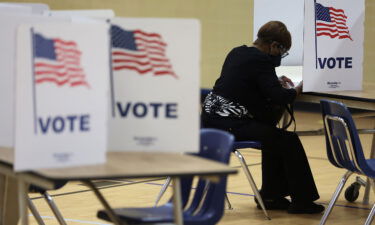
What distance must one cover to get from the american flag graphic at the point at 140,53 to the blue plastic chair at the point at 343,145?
1537 mm

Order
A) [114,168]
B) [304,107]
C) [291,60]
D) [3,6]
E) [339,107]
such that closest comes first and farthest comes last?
[114,168] < [3,6] < [339,107] < [291,60] < [304,107]

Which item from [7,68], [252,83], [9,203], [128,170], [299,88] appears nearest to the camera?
[128,170]

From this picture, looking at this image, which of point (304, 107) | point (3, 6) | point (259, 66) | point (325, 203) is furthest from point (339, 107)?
point (304, 107)

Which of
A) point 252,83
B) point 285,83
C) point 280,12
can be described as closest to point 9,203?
point 252,83

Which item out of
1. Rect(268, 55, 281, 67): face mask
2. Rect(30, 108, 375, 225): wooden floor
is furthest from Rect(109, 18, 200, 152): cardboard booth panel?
Rect(268, 55, 281, 67): face mask

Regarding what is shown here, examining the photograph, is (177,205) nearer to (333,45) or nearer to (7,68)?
(7,68)

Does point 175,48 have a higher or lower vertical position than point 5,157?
higher

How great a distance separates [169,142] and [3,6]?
109 cm

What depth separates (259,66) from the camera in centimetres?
527

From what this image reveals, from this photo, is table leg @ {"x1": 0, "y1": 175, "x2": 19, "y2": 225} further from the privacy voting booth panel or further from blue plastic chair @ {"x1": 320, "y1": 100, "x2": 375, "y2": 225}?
the privacy voting booth panel

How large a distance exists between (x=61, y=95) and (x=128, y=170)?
1.12ft

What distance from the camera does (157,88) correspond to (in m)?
3.21

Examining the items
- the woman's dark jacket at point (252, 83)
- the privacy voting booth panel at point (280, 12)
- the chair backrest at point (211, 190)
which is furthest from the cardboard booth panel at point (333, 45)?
the privacy voting booth panel at point (280, 12)

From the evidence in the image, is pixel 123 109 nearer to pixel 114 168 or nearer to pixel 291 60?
pixel 114 168
